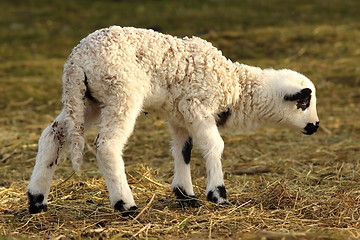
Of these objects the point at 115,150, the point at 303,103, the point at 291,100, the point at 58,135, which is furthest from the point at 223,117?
the point at 58,135

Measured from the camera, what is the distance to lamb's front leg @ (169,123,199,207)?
725 cm

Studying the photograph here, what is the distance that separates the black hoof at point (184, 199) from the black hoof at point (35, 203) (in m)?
1.55

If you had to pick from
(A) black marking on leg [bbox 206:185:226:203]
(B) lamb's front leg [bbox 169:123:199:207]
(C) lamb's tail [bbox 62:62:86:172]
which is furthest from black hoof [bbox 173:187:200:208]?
(C) lamb's tail [bbox 62:62:86:172]

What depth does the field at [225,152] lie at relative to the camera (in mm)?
6211

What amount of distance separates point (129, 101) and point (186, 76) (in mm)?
847

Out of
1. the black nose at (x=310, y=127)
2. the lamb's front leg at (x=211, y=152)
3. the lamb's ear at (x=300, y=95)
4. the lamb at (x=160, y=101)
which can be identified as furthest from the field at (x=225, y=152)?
the lamb's ear at (x=300, y=95)

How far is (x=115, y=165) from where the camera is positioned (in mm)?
6285

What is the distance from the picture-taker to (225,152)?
1025 cm

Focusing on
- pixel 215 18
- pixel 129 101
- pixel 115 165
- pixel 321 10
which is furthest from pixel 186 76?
pixel 321 10

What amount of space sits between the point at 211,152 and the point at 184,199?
0.71m

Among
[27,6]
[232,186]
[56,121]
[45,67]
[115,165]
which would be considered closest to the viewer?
[115,165]

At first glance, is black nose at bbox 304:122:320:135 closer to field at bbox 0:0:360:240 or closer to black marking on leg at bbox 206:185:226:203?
field at bbox 0:0:360:240

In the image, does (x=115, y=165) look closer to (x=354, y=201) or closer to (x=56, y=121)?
(x=56, y=121)

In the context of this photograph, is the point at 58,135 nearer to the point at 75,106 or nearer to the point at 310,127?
the point at 75,106
